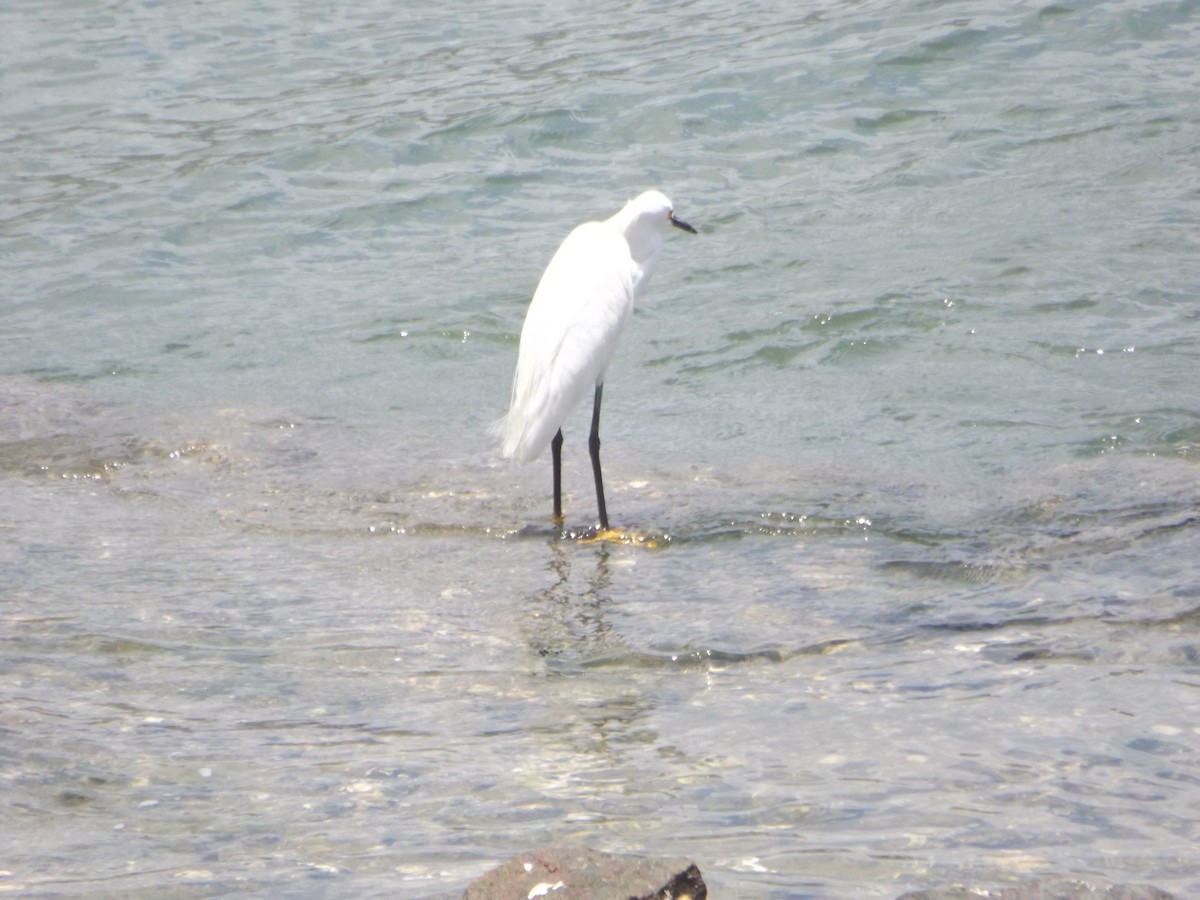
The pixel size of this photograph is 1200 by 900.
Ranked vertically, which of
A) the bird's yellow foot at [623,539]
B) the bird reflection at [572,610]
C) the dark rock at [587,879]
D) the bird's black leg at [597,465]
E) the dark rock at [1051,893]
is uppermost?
the dark rock at [587,879]

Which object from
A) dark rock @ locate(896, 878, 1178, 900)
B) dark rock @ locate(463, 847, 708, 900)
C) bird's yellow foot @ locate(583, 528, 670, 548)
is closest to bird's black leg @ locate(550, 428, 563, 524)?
bird's yellow foot @ locate(583, 528, 670, 548)

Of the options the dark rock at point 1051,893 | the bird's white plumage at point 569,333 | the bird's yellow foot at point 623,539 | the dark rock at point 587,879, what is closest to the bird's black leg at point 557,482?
the bird's white plumage at point 569,333

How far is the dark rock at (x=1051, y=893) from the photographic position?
221cm

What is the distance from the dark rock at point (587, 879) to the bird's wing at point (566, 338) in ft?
10.3

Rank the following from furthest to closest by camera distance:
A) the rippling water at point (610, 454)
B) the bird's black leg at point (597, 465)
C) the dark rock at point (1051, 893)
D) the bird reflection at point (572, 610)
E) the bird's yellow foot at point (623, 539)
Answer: the bird's black leg at point (597, 465)
the bird's yellow foot at point (623, 539)
the bird reflection at point (572, 610)
the rippling water at point (610, 454)
the dark rock at point (1051, 893)

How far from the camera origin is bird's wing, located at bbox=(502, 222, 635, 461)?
5.44m

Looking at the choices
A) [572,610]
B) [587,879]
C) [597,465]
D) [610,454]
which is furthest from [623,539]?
[587,879]

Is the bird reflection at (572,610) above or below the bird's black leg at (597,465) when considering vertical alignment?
below

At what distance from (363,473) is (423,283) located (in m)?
3.00

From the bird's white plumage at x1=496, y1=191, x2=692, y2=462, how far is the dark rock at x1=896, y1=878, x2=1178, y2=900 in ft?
10.9

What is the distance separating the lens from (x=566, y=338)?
5.53m

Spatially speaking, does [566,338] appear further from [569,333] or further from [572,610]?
[572,610]

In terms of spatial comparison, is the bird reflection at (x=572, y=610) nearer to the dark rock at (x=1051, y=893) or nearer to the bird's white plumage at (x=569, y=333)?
the bird's white plumage at (x=569, y=333)

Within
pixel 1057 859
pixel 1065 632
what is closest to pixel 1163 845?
pixel 1057 859
